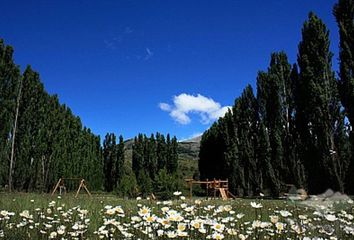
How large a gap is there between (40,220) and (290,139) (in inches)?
911

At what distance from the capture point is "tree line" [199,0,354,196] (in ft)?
61.7

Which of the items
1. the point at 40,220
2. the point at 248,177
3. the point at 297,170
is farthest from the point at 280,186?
the point at 40,220

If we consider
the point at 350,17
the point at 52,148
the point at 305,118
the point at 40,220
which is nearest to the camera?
the point at 40,220

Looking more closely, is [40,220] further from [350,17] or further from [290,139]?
[290,139]

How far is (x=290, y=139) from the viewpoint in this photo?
25375 millimetres

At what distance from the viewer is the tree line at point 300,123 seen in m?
18.8

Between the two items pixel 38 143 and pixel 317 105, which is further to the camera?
pixel 38 143

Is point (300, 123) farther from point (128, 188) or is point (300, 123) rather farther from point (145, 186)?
point (128, 188)

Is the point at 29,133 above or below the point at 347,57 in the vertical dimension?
below

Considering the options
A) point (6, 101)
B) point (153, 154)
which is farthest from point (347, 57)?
point (153, 154)

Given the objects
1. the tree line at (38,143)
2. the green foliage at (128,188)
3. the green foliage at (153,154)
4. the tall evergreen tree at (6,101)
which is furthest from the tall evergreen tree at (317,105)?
the green foliage at (153,154)

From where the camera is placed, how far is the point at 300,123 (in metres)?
24.1

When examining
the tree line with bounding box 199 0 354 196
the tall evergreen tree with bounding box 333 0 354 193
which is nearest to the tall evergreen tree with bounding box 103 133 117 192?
the tree line with bounding box 199 0 354 196

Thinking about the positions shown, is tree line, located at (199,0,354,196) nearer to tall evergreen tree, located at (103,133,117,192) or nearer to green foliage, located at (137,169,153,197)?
green foliage, located at (137,169,153,197)
